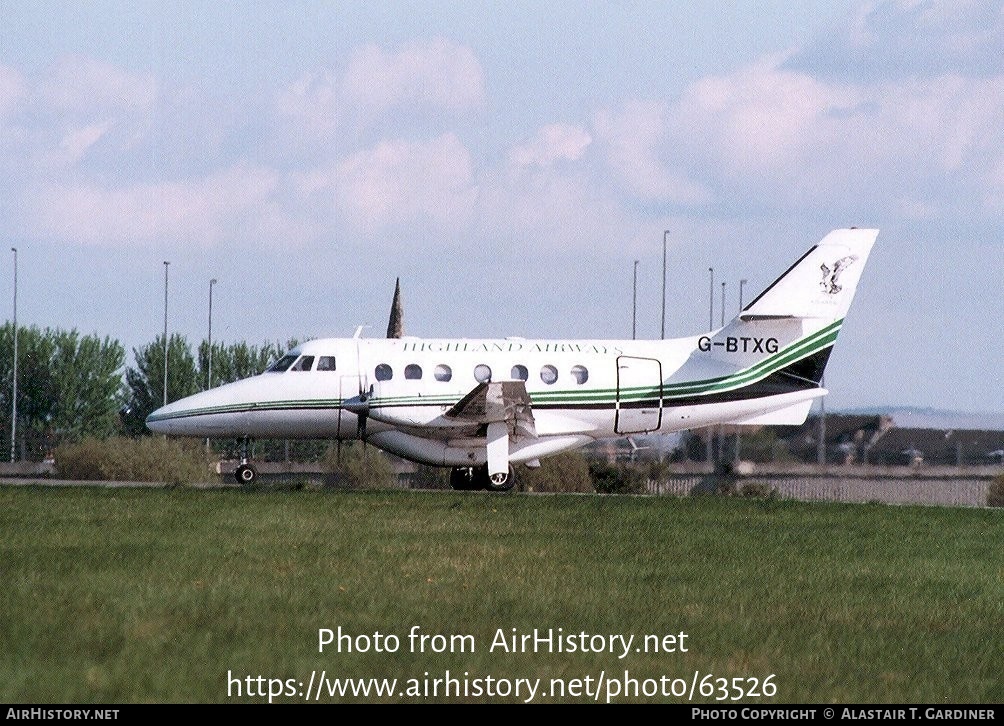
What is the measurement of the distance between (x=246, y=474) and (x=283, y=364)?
8.90ft

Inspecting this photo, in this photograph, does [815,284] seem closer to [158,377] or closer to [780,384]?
[780,384]

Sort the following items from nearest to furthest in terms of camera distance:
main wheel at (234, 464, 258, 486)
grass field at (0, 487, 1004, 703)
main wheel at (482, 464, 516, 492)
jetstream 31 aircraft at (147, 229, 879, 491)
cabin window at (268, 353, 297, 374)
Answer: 1. grass field at (0, 487, 1004, 703)
2. jetstream 31 aircraft at (147, 229, 879, 491)
3. main wheel at (482, 464, 516, 492)
4. cabin window at (268, 353, 297, 374)
5. main wheel at (234, 464, 258, 486)

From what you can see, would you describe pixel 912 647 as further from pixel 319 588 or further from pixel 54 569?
pixel 54 569

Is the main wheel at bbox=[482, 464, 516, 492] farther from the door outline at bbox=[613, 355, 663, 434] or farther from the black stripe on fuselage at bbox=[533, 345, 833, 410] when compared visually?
the black stripe on fuselage at bbox=[533, 345, 833, 410]

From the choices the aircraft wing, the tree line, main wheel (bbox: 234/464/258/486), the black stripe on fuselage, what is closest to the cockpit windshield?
main wheel (bbox: 234/464/258/486)

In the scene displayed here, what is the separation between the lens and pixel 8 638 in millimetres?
12242

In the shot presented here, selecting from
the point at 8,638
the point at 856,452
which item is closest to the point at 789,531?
the point at 8,638

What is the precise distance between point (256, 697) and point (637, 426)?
2483cm

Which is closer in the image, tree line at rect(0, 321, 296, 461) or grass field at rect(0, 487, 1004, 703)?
grass field at rect(0, 487, 1004, 703)

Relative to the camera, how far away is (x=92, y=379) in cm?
7306

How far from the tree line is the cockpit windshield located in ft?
118

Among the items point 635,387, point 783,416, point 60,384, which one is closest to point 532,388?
point 635,387

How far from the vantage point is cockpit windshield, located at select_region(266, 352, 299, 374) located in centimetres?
3406

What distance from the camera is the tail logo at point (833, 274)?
35.3 meters
